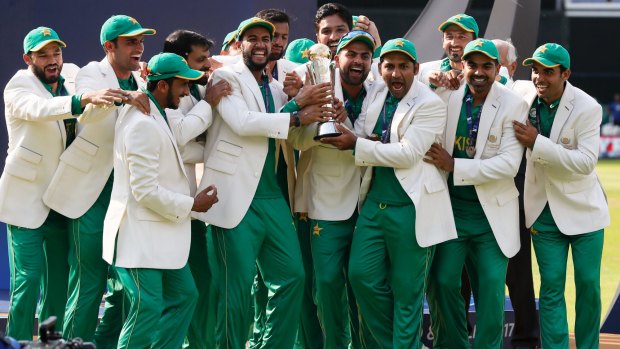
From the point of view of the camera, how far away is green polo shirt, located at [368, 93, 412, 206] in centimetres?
635

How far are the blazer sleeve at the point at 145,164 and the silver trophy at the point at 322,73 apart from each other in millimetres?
946

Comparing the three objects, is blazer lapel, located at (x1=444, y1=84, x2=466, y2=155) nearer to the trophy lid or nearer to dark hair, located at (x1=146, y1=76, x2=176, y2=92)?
the trophy lid

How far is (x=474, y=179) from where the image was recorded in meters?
6.40

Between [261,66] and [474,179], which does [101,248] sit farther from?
[474,179]

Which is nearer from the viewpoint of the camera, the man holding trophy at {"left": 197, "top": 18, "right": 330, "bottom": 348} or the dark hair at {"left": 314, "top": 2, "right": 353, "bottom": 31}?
the man holding trophy at {"left": 197, "top": 18, "right": 330, "bottom": 348}

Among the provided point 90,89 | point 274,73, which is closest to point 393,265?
point 274,73

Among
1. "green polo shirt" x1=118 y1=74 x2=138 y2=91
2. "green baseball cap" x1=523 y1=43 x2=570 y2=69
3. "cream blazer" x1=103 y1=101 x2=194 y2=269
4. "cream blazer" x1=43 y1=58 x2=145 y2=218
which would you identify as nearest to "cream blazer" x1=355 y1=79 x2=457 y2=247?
"green baseball cap" x1=523 y1=43 x2=570 y2=69

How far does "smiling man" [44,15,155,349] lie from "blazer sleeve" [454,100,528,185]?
73.8 inches

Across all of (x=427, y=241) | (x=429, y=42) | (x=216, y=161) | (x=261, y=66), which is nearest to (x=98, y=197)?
(x=216, y=161)

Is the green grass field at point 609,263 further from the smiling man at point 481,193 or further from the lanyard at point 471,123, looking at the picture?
the lanyard at point 471,123

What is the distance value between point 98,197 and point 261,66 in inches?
45.2

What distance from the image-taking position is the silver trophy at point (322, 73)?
243 inches

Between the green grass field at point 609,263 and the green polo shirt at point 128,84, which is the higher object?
the green polo shirt at point 128,84

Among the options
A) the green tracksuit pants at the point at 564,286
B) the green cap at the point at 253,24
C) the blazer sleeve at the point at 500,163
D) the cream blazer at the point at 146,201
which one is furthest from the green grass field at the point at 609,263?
the cream blazer at the point at 146,201
